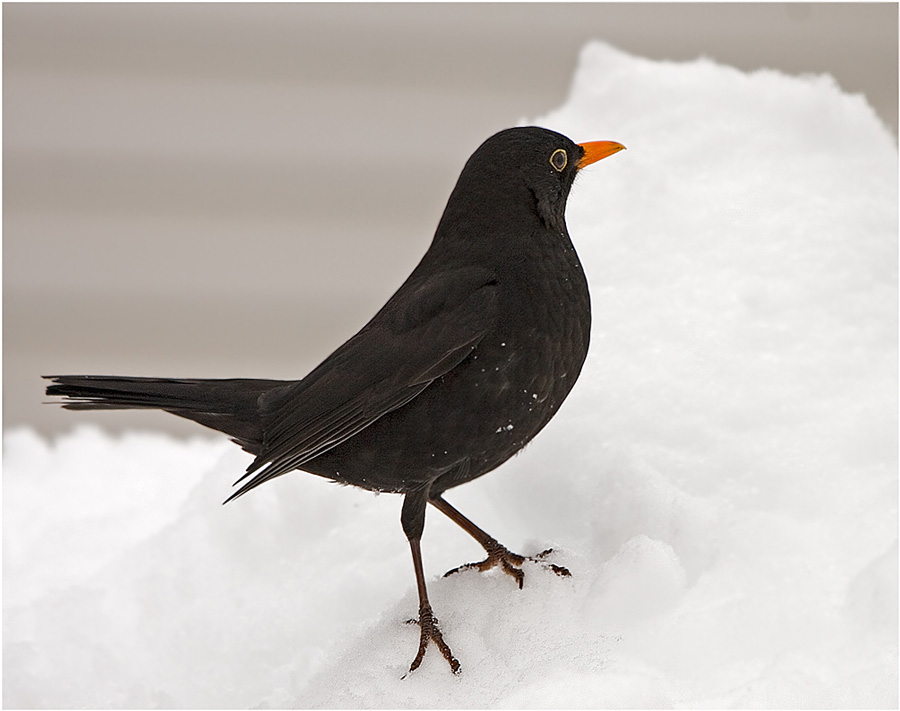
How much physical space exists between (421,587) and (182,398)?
0.60 metres

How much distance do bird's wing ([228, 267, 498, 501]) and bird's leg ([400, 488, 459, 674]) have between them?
18 centimetres

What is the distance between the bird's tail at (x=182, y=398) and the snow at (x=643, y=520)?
0.46 m

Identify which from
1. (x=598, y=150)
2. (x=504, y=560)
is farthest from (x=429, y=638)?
(x=598, y=150)

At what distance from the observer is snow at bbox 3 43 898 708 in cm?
163

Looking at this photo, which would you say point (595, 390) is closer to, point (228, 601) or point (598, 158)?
point (598, 158)

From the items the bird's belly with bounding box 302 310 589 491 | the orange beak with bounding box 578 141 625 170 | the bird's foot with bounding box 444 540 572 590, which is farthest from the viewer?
the orange beak with bounding box 578 141 625 170

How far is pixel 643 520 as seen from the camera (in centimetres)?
183

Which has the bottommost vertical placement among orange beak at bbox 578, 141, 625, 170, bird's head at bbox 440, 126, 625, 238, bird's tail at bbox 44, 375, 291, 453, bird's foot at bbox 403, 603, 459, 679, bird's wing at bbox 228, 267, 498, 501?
bird's foot at bbox 403, 603, 459, 679

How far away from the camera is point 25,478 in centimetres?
304

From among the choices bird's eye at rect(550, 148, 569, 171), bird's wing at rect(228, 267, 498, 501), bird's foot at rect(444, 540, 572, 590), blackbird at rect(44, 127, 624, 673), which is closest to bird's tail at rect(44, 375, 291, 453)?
blackbird at rect(44, 127, 624, 673)

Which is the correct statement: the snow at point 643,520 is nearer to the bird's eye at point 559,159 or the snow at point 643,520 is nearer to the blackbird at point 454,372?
the blackbird at point 454,372

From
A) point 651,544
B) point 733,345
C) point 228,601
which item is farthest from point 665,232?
point 228,601

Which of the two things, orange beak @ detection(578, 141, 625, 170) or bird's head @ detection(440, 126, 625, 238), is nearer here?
bird's head @ detection(440, 126, 625, 238)

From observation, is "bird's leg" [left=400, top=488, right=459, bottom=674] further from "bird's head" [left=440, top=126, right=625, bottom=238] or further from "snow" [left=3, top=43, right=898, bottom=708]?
"bird's head" [left=440, top=126, right=625, bottom=238]
